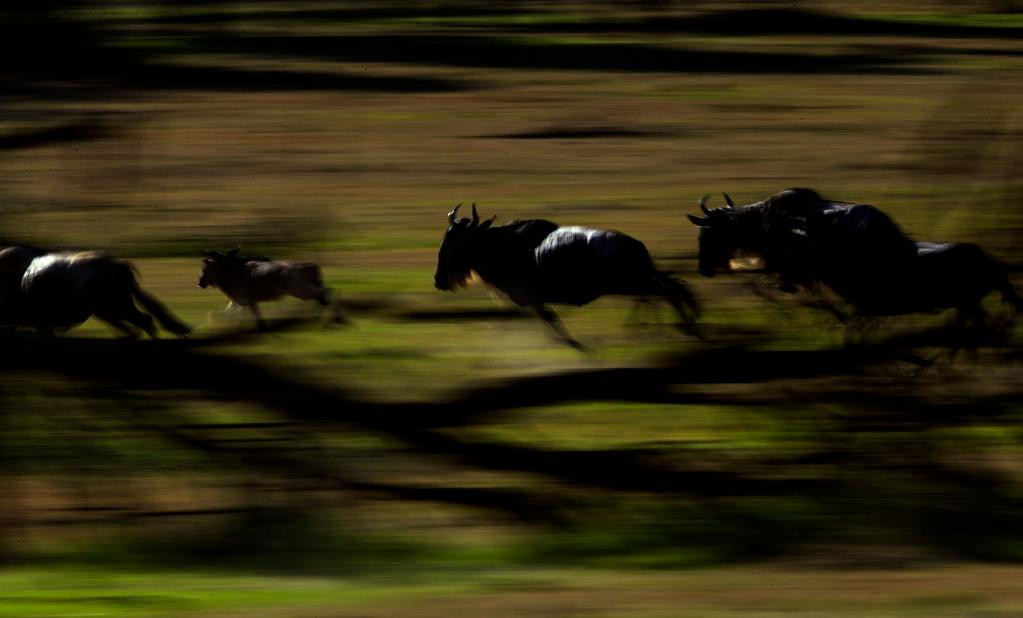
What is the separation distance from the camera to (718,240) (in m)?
6.89

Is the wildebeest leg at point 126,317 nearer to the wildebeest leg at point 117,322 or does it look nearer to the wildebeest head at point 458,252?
the wildebeest leg at point 117,322

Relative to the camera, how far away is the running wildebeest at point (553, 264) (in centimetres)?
701

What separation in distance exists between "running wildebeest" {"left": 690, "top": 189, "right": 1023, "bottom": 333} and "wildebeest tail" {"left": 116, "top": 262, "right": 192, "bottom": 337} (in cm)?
202

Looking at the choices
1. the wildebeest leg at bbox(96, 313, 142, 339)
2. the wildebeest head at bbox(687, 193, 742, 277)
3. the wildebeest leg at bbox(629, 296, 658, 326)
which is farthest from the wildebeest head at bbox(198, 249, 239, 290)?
the wildebeest head at bbox(687, 193, 742, 277)

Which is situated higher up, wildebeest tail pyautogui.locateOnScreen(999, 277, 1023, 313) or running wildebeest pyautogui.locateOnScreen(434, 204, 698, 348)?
running wildebeest pyautogui.locateOnScreen(434, 204, 698, 348)

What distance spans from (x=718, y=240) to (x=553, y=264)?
611 millimetres

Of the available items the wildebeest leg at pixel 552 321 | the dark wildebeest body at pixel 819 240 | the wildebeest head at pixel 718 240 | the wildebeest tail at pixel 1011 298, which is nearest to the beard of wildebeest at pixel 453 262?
the wildebeest leg at pixel 552 321

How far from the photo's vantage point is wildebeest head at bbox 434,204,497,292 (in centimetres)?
720

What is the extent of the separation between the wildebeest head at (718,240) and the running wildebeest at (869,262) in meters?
0.12

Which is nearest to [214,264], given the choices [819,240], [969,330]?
[819,240]

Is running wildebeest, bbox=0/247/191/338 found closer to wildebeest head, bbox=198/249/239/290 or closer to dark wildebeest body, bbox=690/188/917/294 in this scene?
wildebeest head, bbox=198/249/239/290

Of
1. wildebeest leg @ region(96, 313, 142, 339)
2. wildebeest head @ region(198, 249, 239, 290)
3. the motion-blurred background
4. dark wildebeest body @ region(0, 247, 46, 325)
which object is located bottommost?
the motion-blurred background

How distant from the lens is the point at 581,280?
704 centimetres

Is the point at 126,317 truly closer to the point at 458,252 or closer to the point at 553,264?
the point at 458,252
